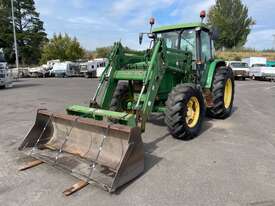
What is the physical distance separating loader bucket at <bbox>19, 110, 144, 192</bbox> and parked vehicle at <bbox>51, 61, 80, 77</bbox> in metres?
29.5

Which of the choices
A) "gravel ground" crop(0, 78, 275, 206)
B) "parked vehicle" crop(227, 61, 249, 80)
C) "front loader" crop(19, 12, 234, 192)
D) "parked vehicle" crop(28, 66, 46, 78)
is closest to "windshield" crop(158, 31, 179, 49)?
"front loader" crop(19, 12, 234, 192)

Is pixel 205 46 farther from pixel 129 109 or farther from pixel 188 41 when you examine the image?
pixel 129 109

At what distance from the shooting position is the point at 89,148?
4.15m

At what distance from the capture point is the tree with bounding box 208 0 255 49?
48.2 meters

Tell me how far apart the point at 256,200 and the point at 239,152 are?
1.68 metres

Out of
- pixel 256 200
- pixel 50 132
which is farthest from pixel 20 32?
pixel 256 200

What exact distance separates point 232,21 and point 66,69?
32.9 meters

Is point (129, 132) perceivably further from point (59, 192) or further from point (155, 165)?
point (59, 192)

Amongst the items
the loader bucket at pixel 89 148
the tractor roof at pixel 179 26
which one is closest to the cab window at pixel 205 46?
the tractor roof at pixel 179 26

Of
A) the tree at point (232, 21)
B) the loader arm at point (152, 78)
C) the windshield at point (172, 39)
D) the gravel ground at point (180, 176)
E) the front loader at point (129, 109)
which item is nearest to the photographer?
the gravel ground at point (180, 176)

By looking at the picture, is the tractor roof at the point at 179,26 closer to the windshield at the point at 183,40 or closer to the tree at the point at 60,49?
the windshield at the point at 183,40

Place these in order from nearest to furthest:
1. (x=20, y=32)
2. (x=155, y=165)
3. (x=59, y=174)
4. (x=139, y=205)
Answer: (x=139, y=205) < (x=59, y=174) < (x=155, y=165) < (x=20, y=32)

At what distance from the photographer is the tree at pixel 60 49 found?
144 ft

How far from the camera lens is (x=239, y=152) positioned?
466 centimetres
